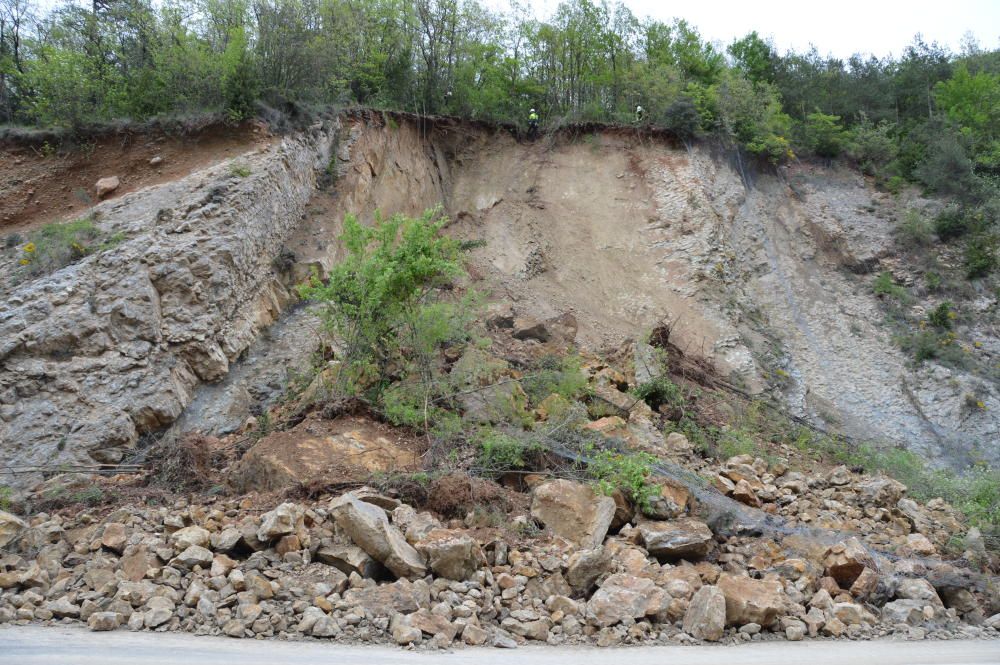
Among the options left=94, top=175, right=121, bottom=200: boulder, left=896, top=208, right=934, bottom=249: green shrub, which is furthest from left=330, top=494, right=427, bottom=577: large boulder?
left=896, top=208, right=934, bottom=249: green shrub

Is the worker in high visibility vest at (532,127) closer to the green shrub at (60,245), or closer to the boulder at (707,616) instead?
the green shrub at (60,245)

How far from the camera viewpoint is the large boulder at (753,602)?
6512 millimetres

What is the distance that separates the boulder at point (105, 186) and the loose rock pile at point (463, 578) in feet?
27.0

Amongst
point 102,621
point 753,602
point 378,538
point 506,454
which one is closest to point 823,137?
point 506,454

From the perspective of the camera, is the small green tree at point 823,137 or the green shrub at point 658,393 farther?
the small green tree at point 823,137

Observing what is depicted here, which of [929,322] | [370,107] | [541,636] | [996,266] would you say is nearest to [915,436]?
[929,322]

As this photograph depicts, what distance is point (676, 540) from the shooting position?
300 inches

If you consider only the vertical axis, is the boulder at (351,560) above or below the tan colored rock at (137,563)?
below

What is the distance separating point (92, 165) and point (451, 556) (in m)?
12.5

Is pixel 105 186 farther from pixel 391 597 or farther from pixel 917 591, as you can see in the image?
pixel 917 591

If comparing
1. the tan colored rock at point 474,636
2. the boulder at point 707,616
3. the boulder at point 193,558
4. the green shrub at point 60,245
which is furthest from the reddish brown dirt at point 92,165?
the boulder at point 707,616

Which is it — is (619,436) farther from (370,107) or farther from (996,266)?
(996,266)

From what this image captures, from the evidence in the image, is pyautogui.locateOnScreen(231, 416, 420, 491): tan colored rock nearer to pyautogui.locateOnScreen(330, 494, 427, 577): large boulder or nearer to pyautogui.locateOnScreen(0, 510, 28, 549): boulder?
Answer: pyautogui.locateOnScreen(330, 494, 427, 577): large boulder

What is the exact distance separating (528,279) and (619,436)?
789 centimetres
